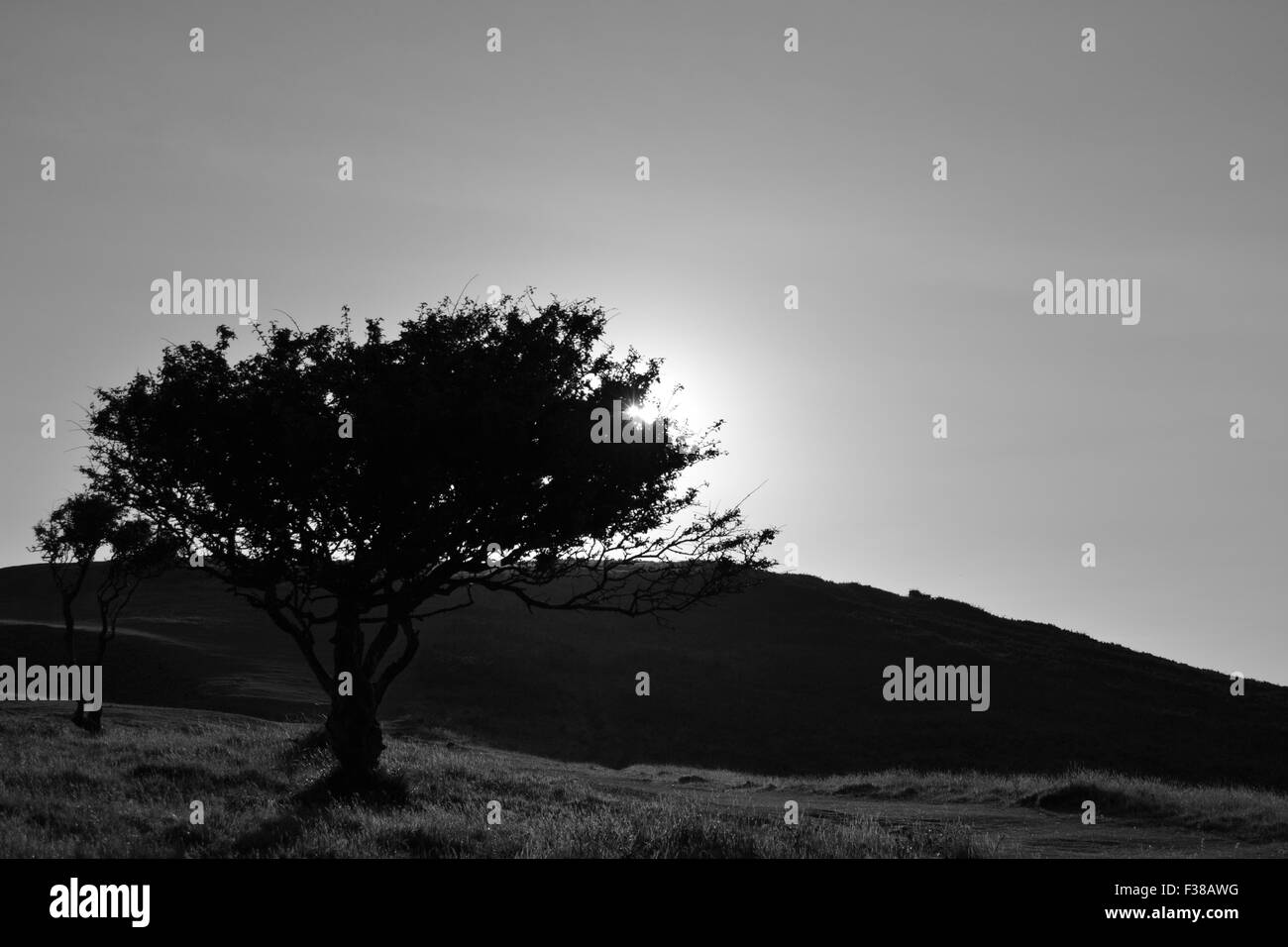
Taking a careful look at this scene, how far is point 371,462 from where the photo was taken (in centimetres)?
2386

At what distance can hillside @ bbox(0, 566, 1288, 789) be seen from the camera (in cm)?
6244

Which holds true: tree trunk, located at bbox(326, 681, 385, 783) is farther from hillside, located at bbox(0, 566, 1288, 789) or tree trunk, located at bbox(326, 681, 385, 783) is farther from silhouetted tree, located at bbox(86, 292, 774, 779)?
hillside, located at bbox(0, 566, 1288, 789)

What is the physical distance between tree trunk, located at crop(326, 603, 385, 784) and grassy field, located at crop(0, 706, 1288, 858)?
766 mm

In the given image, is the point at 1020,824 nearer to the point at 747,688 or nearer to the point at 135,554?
the point at 135,554

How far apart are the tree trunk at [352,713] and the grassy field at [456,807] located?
0.77 meters

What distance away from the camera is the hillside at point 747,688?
6244cm

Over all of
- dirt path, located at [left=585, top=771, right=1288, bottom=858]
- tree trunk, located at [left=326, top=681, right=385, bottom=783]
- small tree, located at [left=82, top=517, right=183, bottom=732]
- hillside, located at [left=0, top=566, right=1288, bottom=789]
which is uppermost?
small tree, located at [left=82, top=517, right=183, bottom=732]

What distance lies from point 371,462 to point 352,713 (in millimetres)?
6016

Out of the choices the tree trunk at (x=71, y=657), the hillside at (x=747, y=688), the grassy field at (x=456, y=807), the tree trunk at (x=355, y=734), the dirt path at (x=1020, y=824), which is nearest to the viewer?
the grassy field at (x=456, y=807)

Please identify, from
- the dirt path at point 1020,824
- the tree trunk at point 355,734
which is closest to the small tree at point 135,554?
the tree trunk at point 355,734

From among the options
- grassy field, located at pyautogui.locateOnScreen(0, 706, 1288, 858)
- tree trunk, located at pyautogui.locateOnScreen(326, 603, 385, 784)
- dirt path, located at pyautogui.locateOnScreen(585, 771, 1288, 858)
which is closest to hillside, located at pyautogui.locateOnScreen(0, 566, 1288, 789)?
grassy field, located at pyautogui.locateOnScreen(0, 706, 1288, 858)

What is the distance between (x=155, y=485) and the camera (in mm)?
24859

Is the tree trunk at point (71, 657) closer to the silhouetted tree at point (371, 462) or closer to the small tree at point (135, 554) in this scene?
the small tree at point (135, 554)
